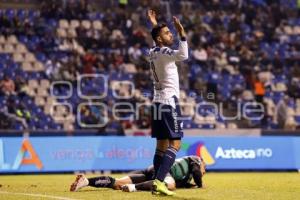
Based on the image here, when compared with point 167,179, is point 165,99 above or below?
above

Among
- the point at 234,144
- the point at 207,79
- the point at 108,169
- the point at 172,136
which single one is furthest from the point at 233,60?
the point at 172,136

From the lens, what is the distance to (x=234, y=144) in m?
18.7

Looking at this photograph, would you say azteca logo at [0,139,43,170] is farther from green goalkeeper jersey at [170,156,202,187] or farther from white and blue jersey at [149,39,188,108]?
white and blue jersey at [149,39,188,108]

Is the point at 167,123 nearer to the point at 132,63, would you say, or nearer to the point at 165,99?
the point at 165,99

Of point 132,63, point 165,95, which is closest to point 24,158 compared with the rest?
point 165,95

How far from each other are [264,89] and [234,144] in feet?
21.3

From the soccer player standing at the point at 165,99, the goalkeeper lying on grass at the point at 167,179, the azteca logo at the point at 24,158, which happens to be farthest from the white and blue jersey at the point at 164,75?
the azteca logo at the point at 24,158

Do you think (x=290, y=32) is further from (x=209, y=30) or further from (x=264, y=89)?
(x=264, y=89)

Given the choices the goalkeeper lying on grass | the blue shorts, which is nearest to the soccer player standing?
the blue shorts

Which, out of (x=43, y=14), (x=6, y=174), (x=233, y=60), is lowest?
(x=6, y=174)

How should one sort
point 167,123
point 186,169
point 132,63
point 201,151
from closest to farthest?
point 167,123 < point 186,169 < point 201,151 < point 132,63

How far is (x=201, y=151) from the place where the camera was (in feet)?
60.3

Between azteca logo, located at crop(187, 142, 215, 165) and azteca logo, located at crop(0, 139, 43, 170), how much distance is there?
384 cm

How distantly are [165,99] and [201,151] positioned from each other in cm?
884
